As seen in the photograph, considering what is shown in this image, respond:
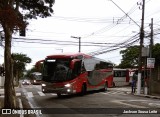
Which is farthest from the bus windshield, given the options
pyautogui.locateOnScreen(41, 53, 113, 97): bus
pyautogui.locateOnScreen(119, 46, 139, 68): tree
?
pyautogui.locateOnScreen(119, 46, 139, 68): tree

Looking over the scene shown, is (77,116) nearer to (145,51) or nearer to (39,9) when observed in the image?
(39,9)

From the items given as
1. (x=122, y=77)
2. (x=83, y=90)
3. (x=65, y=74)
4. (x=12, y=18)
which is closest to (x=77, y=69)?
(x=65, y=74)

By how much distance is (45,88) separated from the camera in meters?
28.0

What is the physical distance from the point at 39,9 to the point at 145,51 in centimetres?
1315

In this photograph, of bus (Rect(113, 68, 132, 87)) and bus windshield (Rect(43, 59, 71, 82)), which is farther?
bus (Rect(113, 68, 132, 87))

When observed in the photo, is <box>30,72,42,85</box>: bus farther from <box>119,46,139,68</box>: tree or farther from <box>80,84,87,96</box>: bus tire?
<box>119,46,139,68</box>: tree

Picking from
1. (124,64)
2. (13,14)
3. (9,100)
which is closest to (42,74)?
(9,100)

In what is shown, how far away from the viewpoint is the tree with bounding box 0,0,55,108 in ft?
39.5

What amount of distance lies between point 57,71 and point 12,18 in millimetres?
16121

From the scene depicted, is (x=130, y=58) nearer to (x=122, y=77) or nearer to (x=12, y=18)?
(x=122, y=77)

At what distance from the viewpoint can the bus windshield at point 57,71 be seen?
27.8m

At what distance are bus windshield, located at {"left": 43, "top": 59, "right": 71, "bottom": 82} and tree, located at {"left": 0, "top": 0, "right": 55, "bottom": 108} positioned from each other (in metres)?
3.58

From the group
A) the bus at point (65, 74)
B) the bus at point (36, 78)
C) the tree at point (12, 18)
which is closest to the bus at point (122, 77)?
the bus at point (36, 78)

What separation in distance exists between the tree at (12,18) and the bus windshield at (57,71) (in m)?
3.58
